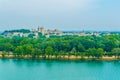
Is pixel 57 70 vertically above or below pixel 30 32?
below

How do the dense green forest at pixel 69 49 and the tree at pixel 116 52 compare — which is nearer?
the dense green forest at pixel 69 49

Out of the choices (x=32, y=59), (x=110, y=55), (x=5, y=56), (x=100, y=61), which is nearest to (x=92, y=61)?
(x=100, y=61)

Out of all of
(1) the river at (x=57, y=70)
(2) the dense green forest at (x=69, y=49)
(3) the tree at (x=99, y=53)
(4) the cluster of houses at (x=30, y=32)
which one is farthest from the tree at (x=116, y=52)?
(4) the cluster of houses at (x=30, y=32)

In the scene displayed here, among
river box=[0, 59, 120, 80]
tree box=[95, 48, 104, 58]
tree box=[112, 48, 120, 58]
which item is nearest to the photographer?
river box=[0, 59, 120, 80]

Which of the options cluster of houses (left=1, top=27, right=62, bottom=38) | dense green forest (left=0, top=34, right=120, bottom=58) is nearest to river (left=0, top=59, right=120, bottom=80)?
dense green forest (left=0, top=34, right=120, bottom=58)

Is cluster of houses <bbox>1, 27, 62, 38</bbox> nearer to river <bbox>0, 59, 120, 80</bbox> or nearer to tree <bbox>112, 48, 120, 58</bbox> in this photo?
tree <bbox>112, 48, 120, 58</bbox>

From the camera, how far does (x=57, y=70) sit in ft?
75.5

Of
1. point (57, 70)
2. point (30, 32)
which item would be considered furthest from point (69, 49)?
point (30, 32)

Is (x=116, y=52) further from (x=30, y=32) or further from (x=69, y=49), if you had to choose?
(x=30, y=32)

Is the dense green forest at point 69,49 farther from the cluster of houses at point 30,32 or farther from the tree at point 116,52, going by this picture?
the cluster of houses at point 30,32

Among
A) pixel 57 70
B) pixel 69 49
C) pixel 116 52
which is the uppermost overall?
pixel 69 49

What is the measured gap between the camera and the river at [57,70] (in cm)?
2005

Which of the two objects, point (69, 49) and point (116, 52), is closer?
point (116, 52)

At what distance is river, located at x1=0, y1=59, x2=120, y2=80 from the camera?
20047mm
